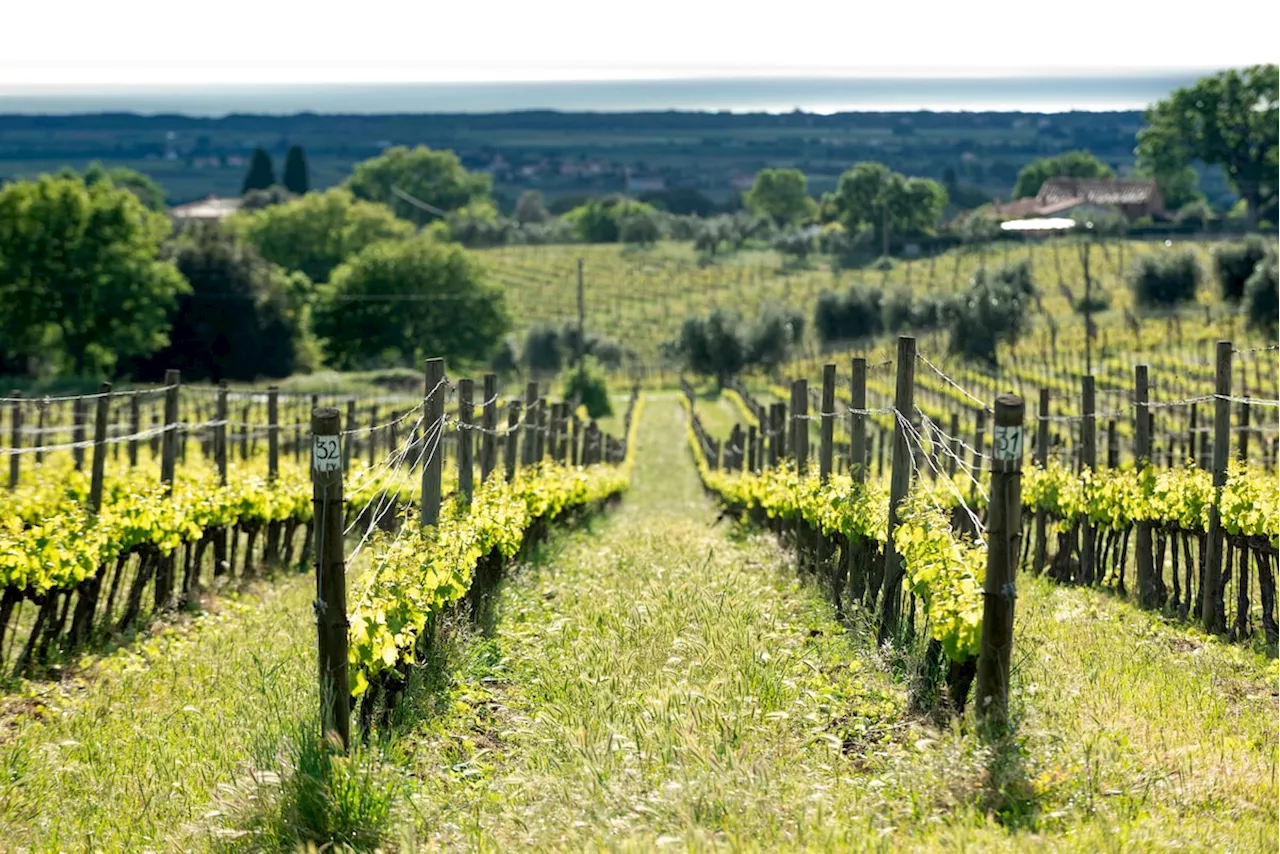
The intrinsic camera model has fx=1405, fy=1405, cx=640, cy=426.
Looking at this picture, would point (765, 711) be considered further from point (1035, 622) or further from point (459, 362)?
point (459, 362)

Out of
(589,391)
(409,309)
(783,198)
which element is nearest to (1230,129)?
(409,309)

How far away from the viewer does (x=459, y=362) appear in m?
81.8

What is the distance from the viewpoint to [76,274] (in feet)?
203

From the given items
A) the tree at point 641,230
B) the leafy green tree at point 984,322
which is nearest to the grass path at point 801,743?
the leafy green tree at point 984,322

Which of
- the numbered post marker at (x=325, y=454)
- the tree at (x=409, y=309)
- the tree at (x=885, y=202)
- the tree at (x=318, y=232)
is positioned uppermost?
the tree at (x=885, y=202)

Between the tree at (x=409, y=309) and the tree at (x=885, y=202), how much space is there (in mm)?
51779

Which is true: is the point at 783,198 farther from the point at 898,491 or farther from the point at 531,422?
the point at 898,491

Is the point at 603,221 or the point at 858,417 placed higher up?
the point at 603,221

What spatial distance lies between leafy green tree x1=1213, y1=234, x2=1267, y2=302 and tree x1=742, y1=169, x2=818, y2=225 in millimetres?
114664

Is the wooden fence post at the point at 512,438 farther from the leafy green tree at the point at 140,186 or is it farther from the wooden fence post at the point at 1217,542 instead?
the leafy green tree at the point at 140,186

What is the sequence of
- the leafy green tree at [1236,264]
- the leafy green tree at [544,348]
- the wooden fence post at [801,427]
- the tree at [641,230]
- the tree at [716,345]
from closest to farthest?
1. the wooden fence post at [801,427]
2. the leafy green tree at [1236,264]
3. the tree at [716,345]
4. the leafy green tree at [544,348]
5. the tree at [641,230]

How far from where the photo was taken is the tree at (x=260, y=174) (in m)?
181

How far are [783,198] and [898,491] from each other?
172m

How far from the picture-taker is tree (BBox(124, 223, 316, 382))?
236 ft
